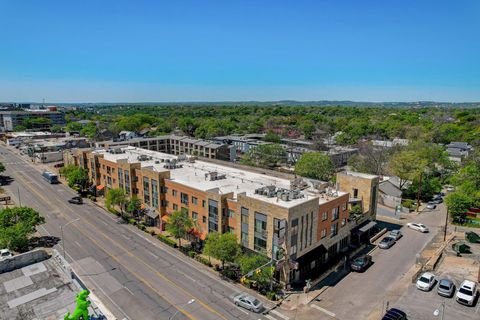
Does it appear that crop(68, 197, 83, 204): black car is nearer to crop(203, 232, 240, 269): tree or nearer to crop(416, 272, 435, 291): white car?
crop(203, 232, 240, 269): tree

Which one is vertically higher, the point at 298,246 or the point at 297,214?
the point at 297,214

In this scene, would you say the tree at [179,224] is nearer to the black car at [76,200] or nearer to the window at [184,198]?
the window at [184,198]

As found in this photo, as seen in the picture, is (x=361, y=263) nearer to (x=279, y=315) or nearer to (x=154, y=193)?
(x=279, y=315)

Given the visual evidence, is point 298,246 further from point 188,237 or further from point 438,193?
point 438,193

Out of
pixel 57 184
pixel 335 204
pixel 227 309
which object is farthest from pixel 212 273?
pixel 57 184

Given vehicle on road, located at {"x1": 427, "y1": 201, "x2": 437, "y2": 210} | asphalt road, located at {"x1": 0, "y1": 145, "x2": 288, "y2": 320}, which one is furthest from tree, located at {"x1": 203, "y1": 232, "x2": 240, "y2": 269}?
vehicle on road, located at {"x1": 427, "y1": 201, "x2": 437, "y2": 210}

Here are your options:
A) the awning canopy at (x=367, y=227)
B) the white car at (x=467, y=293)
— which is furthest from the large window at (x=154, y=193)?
the white car at (x=467, y=293)
